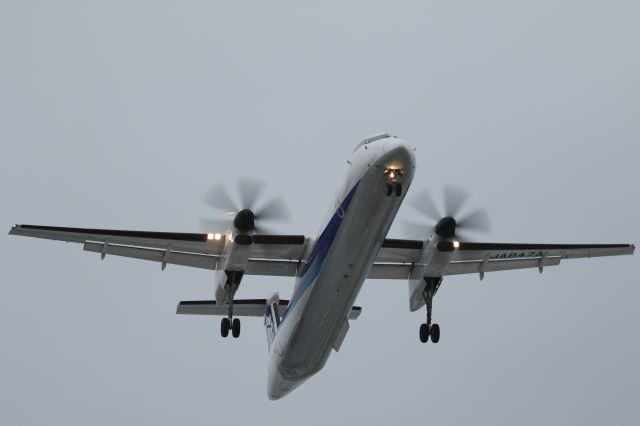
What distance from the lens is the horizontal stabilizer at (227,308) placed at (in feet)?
79.8

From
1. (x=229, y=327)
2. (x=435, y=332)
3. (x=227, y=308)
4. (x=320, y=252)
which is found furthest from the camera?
(x=227, y=308)

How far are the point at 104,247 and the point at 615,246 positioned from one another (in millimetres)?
13856

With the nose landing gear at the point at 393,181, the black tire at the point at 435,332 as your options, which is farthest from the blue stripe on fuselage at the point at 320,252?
the black tire at the point at 435,332

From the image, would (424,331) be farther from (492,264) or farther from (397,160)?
(397,160)

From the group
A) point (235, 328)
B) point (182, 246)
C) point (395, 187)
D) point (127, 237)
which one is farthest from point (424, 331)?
point (127, 237)

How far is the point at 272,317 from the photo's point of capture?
78.0ft

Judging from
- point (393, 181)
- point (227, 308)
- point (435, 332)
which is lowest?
point (393, 181)

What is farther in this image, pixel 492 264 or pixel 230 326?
pixel 492 264

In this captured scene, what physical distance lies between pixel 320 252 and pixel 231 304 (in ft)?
14.3

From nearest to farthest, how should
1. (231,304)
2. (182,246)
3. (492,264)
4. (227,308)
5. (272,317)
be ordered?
1. (182,246)
2. (231,304)
3. (272,317)
4. (227,308)
5. (492,264)

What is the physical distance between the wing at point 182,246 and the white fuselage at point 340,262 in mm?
1073

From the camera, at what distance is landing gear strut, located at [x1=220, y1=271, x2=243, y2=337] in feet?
71.7

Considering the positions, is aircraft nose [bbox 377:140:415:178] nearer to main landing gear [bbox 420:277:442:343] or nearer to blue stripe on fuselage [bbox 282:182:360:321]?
blue stripe on fuselage [bbox 282:182:360:321]

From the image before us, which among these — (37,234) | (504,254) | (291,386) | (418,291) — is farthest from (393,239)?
(37,234)
